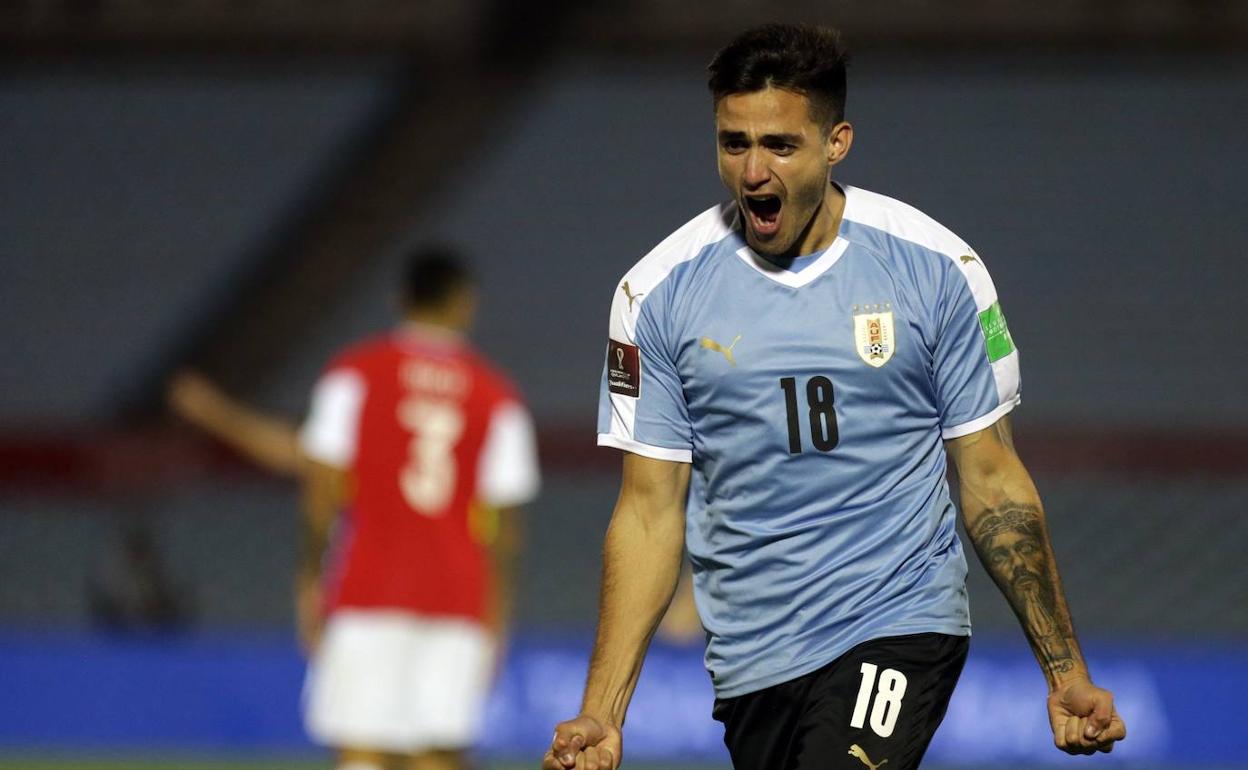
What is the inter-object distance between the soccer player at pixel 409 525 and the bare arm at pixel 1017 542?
3388 millimetres

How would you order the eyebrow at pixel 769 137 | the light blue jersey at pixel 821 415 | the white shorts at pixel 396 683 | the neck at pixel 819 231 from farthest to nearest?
the white shorts at pixel 396 683
the neck at pixel 819 231
the light blue jersey at pixel 821 415
the eyebrow at pixel 769 137

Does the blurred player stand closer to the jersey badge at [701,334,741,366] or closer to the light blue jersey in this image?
the light blue jersey

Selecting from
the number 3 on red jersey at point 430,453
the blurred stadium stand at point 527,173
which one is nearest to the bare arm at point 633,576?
the number 3 on red jersey at point 430,453

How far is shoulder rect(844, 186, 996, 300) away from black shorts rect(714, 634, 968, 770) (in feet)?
2.55

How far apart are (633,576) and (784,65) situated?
3.69 feet

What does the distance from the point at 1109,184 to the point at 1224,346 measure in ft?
5.47

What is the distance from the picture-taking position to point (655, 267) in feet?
13.9

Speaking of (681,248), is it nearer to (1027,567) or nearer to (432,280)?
(1027,567)

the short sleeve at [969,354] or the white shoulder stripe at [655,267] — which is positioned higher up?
the white shoulder stripe at [655,267]

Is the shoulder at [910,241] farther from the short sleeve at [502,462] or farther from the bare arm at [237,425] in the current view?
the bare arm at [237,425]

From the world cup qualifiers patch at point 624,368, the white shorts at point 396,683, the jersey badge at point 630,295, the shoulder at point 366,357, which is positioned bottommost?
the white shorts at point 396,683

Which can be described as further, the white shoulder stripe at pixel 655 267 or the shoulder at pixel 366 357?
the shoulder at pixel 366 357

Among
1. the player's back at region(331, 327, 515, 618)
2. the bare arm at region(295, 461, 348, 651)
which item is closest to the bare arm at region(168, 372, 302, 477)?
the bare arm at region(295, 461, 348, 651)

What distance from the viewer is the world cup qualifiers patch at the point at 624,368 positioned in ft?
13.8
